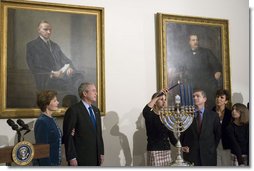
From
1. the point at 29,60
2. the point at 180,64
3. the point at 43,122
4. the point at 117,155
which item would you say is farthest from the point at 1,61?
the point at 180,64

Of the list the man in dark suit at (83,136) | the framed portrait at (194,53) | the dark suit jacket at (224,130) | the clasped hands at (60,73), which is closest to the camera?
the man in dark suit at (83,136)

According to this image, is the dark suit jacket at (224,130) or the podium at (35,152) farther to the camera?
the dark suit jacket at (224,130)

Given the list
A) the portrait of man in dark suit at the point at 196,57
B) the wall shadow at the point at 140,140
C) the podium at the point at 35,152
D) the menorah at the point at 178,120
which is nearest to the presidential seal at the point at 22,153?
the podium at the point at 35,152

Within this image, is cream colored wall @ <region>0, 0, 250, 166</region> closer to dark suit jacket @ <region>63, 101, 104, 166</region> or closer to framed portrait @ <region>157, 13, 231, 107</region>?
framed portrait @ <region>157, 13, 231, 107</region>

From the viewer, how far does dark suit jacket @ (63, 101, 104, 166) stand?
2750 millimetres

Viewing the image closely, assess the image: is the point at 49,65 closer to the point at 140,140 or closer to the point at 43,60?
the point at 43,60

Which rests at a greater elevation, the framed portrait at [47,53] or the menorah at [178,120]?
the framed portrait at [47,53]

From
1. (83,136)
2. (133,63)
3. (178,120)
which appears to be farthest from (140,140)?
(133,63)

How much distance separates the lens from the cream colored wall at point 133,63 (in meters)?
3.08

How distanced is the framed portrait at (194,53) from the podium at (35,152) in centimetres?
116

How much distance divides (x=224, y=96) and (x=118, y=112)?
39.6 inches

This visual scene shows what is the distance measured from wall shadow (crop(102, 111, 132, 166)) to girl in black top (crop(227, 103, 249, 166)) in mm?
889

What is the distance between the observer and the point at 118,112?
10.1 feet

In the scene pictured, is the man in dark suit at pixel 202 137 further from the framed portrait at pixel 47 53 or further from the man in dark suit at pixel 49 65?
the man in dark suit at pixel 49 65
